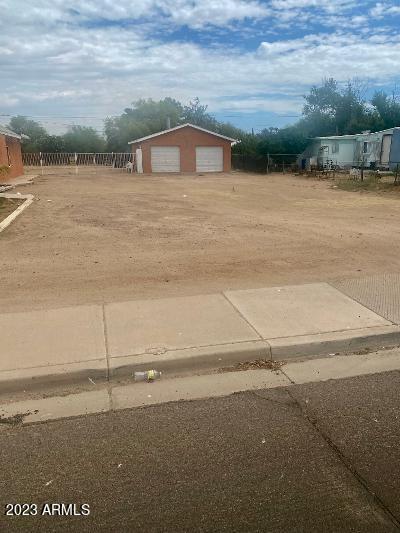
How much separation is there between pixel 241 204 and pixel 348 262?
934 cm

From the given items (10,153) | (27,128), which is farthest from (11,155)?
(27,128)

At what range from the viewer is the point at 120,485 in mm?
2729

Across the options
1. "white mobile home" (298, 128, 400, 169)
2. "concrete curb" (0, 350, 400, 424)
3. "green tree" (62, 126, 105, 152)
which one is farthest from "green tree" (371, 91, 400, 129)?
"concrete curb" (0, 350, 400, 424)

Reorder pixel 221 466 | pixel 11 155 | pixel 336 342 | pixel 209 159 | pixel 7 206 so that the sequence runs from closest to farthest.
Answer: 1. pixel 221 466
2. pixel 336 342
3. pixel 7 206
4. pixel 11 155
5. pixel 209 159

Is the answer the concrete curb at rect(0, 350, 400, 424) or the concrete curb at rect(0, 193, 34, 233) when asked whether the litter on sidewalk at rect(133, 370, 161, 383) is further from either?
the concrete curb at rect(0, 193, 34, 233)

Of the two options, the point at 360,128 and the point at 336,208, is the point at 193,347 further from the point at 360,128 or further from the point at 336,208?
the point at 360,128

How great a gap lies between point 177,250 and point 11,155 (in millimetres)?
25562

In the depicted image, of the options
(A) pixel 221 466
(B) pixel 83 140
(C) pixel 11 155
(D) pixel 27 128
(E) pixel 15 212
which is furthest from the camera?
(D) pixel 27 128

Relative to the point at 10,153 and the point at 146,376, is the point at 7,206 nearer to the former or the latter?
the point at 146,376

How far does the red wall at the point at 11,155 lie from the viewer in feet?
87.1

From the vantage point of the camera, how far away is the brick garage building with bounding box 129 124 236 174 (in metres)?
41.3

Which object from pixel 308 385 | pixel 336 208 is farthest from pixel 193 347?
pixel 336 208

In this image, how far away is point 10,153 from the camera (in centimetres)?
2955

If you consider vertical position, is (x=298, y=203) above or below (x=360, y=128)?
below
